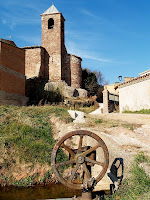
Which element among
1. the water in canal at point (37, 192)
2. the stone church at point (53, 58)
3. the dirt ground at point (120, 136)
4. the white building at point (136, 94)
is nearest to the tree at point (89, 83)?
the stone church at point (53, 58)

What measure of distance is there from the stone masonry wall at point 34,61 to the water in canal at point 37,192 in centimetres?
1786

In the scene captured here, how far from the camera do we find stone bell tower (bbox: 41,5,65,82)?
24.9 meters

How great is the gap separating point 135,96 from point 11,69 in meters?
10.7

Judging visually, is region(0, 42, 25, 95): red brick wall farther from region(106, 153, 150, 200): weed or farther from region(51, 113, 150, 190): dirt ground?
region(106, 153, 150, 200): weed

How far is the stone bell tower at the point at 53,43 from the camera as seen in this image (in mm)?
24859

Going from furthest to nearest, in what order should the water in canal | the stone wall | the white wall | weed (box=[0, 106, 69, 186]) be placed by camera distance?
the white wall, the stone wall, weed (box=[0, 106, 69, 186]), the water in canal

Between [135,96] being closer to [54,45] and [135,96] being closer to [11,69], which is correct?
[11,69]

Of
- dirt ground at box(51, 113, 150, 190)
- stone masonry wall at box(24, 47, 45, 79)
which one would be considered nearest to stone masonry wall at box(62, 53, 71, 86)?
stone masonry wall at box(24, 47, 45, 79)

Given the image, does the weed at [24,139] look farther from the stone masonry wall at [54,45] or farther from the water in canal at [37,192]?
the stone masonry wall at [54,45]

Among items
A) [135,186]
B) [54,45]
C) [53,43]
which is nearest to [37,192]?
[135,186]

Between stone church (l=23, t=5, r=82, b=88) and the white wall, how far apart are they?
7.93m

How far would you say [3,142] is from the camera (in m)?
8.80

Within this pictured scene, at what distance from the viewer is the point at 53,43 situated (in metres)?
25.2

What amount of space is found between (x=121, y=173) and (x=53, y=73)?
20.2 meters
